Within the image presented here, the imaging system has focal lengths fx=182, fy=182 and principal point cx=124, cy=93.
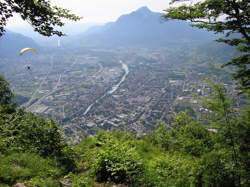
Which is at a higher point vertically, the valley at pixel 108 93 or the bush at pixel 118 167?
the bush at pixel 118 167

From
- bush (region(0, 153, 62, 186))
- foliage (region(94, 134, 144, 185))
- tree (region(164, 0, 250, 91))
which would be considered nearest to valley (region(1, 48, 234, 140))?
tree (region(164, 0, 250, 91))

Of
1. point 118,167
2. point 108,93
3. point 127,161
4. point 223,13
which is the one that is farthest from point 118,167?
point 108,93

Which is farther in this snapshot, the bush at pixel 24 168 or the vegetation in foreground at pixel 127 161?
the vegetation in foreground at pixel 127 161

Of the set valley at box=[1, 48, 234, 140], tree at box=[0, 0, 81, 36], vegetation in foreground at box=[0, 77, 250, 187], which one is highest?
tree at box=[0, 0, 81, 36]

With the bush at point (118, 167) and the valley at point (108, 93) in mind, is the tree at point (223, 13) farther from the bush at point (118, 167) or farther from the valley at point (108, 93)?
the valley at point (108, 93)

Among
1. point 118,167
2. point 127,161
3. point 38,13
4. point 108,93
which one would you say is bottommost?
point 108,93

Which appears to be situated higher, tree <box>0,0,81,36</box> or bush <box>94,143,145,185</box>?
tree <box>0,0,81,36</box>

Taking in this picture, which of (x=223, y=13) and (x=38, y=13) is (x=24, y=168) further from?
(x=223, y=13)

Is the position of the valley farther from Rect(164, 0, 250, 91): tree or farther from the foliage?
the foliage

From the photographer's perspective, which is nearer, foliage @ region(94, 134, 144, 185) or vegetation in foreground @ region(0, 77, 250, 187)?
vegetation in foreground @ region(0, 77, 250, 187)

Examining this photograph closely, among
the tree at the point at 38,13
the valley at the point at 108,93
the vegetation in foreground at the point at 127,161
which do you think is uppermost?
the tree at the point at 38,13

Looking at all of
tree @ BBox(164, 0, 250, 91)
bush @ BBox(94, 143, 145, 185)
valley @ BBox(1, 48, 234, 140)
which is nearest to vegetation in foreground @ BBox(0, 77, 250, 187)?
bush @ BBox(94, 143, 145, 185)

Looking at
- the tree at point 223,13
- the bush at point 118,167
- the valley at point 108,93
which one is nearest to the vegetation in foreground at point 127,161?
the bush at point 118,167
